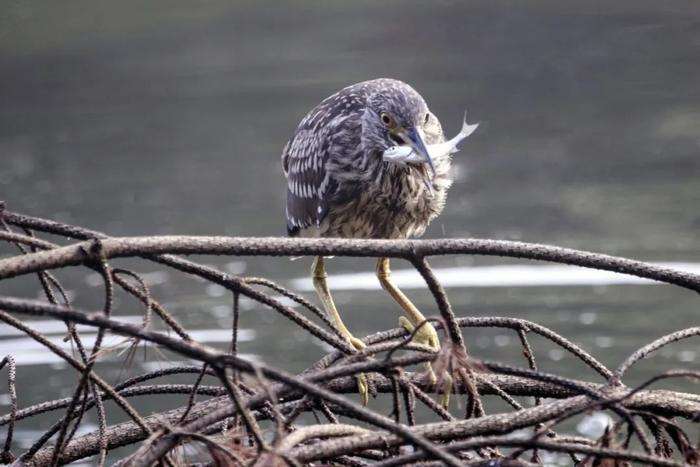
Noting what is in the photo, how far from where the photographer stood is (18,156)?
11.6 metres

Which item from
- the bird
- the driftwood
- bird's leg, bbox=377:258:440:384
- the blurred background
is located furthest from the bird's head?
the blurred background

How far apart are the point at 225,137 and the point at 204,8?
3103 millimetres

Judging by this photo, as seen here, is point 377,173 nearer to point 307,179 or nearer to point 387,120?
point 387,120

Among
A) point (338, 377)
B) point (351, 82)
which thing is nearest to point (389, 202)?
point (338, 377)

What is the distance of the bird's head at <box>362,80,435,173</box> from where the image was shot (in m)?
4.21

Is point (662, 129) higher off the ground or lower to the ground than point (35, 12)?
lower

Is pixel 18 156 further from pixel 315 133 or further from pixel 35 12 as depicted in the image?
pixel 315 133

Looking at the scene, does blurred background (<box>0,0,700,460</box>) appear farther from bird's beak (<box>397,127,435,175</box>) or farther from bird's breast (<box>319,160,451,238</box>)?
bird's beak (<box>397,127,435,175</box>)

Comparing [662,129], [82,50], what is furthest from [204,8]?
[662,129]

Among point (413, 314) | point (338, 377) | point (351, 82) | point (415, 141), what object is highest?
point (351, 82)

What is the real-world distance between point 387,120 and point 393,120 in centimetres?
4

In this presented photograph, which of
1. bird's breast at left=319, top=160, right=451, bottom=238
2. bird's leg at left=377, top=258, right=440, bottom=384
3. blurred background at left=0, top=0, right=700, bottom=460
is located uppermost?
blurred background at left=0, top=0, right=700, bottom=460

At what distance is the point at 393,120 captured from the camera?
4.23 m

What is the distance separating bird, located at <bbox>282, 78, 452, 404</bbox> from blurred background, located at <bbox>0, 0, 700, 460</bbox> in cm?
301
